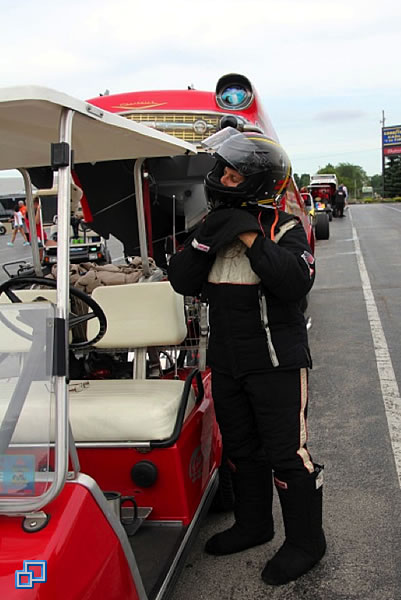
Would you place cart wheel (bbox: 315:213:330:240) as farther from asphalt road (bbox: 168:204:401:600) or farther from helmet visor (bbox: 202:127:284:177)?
helmet visor (bbox: 202:127:284:177)

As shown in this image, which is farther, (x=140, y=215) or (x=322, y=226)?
(x=322, y=226)

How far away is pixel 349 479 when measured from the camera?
383 centimetres

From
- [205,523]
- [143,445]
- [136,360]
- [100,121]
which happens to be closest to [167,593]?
[143,445]

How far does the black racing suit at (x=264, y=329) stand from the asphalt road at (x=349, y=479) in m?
0.54

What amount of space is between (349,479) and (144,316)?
152cm

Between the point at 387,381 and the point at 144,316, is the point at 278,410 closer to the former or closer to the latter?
the point at 144,316

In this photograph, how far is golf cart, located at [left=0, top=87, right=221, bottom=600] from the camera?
1.79m

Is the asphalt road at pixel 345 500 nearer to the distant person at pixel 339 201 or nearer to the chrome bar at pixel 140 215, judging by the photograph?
the chrome bar at pixel 140 215

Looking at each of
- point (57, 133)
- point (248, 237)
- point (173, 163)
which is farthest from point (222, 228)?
point (173, 163)

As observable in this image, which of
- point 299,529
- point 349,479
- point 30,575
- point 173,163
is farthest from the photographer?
point 173,163

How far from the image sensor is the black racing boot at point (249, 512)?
A: 2979mm

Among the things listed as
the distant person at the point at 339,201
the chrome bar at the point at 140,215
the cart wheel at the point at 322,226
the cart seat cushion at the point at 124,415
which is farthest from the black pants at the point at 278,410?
the distant person at the point at 339,201

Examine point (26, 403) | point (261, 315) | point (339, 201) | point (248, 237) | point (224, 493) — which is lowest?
point (224, 493)

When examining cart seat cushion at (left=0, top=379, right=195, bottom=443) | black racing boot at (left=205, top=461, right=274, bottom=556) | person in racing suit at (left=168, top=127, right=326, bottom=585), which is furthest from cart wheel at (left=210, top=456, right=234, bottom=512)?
cart seat cushion at (left=0, top=379, right=195, bottom=443)
